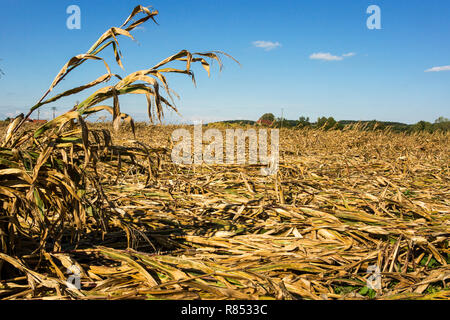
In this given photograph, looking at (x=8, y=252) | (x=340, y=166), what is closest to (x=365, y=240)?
(x=8, y=252)

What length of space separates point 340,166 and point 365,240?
8.94 ft

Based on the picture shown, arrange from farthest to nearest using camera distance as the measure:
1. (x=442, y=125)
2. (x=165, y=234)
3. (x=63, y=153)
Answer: (x=442, y=125) < (x=165, y=234) < (x=63, y=153)

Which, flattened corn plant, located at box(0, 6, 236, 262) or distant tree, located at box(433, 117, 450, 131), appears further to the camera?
distant tree, located at box(433, 117, 450, 131)

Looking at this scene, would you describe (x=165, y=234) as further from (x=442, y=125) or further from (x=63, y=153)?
(x=442, y=125)

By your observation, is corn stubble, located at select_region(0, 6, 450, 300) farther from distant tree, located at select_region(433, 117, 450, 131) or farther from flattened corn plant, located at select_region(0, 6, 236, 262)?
distant tree, located at select_region(433, 117, 450, 131)

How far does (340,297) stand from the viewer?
149cm

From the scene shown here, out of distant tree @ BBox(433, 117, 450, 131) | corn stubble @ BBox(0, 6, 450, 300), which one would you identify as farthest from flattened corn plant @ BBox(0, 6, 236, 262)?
distant tree @ BBox(433, 117, 450, 131)

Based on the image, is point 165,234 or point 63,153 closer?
point 63,153

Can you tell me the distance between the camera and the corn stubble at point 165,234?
1431 mm

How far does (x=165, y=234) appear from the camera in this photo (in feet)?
6.97

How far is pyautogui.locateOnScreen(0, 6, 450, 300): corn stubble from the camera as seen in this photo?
1.43 meters

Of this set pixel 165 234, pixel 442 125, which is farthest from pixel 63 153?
pixel 442 125

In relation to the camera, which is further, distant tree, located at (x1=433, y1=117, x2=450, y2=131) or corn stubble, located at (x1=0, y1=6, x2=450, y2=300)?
distant tree, located at (x1=433, y1=117, x2=450, y2=131)
